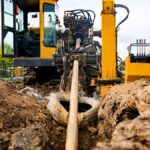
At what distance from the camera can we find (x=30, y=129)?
21.7 feet

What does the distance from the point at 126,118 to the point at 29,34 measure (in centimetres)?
847

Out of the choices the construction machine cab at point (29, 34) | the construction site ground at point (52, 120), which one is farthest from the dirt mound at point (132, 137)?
the construction machine cab at point (29, 34)

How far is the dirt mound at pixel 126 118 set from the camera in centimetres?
267

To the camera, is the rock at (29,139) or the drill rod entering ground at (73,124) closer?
the drill rod entering ground at (73,124)

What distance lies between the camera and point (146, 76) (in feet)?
21.9

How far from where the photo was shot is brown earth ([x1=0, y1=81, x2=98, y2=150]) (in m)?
6.38

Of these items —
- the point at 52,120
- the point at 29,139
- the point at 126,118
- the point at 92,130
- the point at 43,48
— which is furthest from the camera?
the point at 43,48

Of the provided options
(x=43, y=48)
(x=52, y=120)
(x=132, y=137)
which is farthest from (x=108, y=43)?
(x=132, y=137)

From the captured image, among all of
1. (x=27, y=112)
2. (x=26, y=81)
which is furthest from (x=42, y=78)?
(x=27, y=112)

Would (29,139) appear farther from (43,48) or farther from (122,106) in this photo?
(43,48)

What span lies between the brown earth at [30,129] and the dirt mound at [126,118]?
1.16 ft

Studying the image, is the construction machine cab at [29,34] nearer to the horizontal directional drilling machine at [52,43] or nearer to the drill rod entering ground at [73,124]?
the horizontal directional drilling machine at [52,43]

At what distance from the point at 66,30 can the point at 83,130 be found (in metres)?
6.39

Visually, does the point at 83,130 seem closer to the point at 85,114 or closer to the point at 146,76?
the point at 85,114
